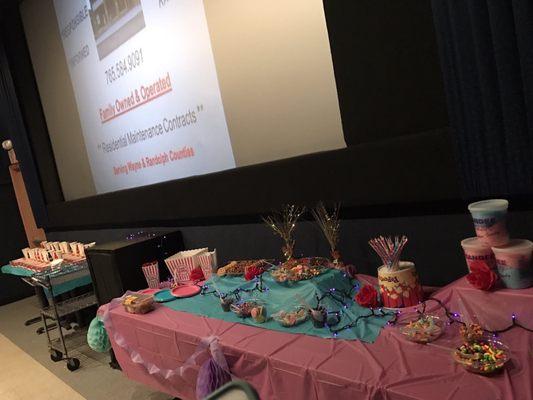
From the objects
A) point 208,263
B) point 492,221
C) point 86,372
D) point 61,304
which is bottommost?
point 86,372

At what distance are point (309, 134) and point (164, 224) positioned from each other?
4.75ft

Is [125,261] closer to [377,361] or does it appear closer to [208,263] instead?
[208,263]

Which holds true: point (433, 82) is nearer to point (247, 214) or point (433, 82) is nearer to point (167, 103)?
point (247, 214)

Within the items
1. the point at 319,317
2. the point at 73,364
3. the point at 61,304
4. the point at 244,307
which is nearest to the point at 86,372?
the point at 73,364

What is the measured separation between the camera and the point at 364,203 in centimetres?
182

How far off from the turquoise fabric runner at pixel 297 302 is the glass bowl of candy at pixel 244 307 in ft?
0.07

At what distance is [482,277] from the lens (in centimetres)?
130

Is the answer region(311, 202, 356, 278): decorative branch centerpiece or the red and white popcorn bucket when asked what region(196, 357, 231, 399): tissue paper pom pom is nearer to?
region(311, 202, 356, 278): decorative branch centerpiece

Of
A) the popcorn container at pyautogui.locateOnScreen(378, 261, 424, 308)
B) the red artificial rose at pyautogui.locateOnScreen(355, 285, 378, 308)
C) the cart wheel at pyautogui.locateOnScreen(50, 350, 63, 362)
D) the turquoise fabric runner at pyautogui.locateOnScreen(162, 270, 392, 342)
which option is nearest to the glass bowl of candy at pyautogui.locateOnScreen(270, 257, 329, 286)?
the turquoise fabric runner at pyautogui.locateOnScreen(162, 270, 392, 342)

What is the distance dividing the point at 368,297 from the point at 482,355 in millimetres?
507

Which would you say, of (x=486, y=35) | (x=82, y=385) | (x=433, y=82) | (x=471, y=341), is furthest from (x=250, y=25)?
(x=82, y=385)

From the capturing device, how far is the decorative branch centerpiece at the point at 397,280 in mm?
1519

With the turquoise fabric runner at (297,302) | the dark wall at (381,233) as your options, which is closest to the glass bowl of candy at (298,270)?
the turquoise fabric runner at (297,302)

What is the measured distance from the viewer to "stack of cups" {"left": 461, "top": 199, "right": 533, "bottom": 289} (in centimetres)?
126
